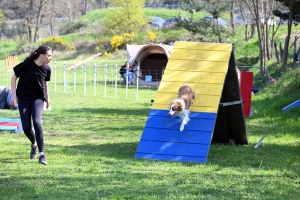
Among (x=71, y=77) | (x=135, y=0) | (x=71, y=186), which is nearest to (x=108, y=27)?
(x=135, y=0)

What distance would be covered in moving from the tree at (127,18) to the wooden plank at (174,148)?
47.5m

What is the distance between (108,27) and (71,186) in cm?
5035

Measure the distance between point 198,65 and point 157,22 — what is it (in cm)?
5197

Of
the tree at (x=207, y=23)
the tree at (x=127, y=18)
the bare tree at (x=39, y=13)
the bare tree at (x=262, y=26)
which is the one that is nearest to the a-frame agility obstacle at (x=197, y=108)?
the bare tree at (x=262, y=26)

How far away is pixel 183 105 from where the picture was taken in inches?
310

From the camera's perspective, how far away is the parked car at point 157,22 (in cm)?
5865

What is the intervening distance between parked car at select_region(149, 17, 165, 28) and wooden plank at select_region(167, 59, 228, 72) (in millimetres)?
49455

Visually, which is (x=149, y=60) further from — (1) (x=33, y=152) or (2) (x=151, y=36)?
(2) (x=151, y=36)

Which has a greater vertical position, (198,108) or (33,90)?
(33,90)

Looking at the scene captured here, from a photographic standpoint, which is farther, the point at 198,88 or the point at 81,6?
the point at 81,6

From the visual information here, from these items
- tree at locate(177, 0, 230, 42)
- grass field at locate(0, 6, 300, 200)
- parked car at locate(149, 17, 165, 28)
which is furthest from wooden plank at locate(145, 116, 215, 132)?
parked car at locate(149, 17, 165, 28)

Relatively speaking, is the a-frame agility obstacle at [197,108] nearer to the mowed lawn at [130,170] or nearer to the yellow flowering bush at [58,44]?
the mowed lawn at [130,170]

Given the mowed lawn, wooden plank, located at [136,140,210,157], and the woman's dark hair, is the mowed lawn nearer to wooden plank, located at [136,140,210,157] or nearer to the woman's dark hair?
wooden plank, located at [136,140,210,157]

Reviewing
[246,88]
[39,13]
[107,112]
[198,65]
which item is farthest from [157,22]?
[198,65]
